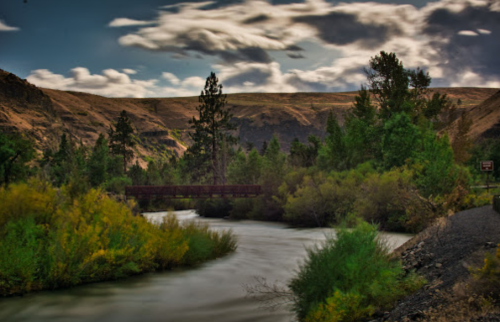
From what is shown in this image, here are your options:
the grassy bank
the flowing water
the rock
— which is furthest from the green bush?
the grassy bank

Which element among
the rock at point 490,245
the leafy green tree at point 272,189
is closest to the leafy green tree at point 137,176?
the leafy green tree at point 272,189

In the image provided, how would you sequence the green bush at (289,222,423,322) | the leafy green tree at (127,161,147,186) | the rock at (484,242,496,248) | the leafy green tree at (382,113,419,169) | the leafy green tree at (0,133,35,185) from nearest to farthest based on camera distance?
the green bush at (289,222,423,322) → the rock at (484,242,496,248) → the leafy green tree at (0,133,35,185) → the leafy green tree at (382,113,419,169) → the leafy green tree at (127,161,147,186)

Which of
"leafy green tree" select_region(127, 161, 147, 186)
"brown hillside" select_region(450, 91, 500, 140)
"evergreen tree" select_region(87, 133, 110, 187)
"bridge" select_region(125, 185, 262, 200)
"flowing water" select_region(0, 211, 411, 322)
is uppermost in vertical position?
"brown hillside" select_region(450, 91, 500, 140)

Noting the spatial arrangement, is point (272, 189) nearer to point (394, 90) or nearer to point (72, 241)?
point (394, 90)

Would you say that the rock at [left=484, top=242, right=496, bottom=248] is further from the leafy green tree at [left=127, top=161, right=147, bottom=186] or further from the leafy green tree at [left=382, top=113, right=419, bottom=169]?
the leafy green tree at [left=127, top=161, right=147, bottom=186]

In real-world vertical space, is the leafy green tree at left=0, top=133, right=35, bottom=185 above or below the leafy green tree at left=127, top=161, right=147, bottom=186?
above

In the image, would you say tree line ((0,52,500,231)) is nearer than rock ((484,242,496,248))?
No

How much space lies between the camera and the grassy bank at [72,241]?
16406mm

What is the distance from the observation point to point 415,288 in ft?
41.9

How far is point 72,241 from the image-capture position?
56.4ft

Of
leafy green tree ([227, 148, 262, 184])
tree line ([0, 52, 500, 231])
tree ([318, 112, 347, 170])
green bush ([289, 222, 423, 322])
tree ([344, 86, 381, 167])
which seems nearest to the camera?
green bush ([289, 222, 423, 322])

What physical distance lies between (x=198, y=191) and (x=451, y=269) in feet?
166

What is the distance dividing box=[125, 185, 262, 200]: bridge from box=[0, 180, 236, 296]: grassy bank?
1454 inches

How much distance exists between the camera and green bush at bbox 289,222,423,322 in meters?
11.4
